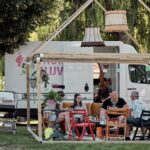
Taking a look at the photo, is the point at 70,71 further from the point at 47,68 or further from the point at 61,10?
the point at 61,10

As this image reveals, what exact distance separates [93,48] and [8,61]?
2.70 meters

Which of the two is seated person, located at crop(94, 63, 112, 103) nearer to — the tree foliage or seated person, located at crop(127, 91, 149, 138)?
seated person, located at crop(127, 91, 149, 138)

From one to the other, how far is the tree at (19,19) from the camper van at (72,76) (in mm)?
771

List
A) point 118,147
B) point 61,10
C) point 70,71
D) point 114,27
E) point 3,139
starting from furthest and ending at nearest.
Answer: point 61,10 → point 70,71 → point 114,27 → point 3,139 → point 118,147

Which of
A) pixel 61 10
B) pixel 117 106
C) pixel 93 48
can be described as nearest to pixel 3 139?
pixel 117 106

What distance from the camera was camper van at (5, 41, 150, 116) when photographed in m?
17.6

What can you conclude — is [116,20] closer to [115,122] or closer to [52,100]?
[52,100]

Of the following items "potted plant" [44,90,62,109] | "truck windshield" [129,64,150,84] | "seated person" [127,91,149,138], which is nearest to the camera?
"seated person" [127,91,149,138]

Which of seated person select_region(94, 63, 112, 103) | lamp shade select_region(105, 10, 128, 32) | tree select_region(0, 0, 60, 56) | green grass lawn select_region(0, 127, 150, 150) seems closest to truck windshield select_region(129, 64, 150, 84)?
seated person select_region(94, 63, 112, 103)

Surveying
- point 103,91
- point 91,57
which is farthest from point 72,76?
point 91,57

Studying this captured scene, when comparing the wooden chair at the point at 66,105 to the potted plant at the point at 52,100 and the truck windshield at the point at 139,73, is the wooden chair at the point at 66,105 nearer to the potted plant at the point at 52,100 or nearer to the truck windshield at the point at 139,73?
the potted plant at the point at 52,100

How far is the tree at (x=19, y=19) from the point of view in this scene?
18.8m

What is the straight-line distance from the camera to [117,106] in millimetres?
13945

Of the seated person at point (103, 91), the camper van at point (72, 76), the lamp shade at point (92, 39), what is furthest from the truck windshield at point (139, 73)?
the lamp shade at point (92, 39)
